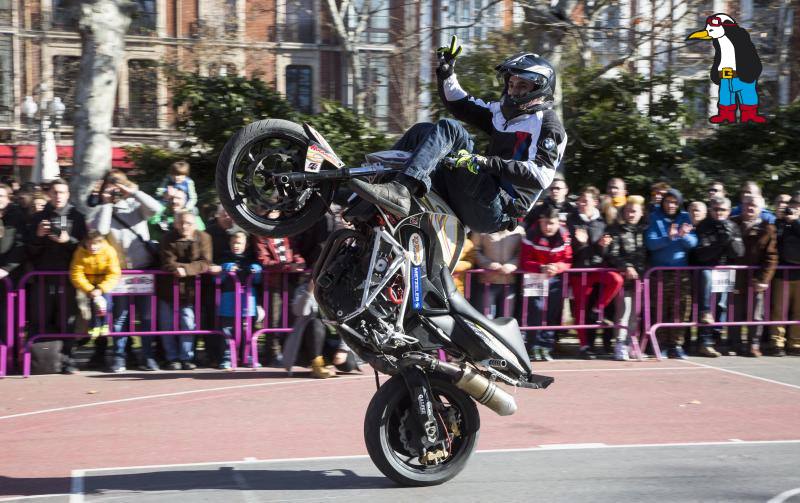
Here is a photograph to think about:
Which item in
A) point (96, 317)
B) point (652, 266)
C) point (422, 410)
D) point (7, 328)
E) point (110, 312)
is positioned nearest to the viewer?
point (422, 410)

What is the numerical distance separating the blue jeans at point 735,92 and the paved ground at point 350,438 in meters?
6.46

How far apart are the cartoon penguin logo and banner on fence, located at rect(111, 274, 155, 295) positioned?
8940 millimetres

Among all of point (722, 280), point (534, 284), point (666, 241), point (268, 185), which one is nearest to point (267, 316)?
point (534, 284)

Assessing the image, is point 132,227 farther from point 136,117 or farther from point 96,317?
point 136,117

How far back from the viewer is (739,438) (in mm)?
7016

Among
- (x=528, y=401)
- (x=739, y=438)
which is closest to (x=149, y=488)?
(x=528, y=401)

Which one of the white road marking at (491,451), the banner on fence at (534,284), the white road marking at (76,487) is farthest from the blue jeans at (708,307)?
the white road marking at (76,487)

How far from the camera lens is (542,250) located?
9859 mm

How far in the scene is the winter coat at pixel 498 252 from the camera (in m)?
9.86

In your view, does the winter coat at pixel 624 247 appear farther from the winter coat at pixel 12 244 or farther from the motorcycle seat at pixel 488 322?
the winter coat at pixel 12 244

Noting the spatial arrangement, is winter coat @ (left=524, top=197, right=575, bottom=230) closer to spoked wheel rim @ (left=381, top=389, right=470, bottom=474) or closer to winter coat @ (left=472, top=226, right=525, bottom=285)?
winter coat @ (left=472, top=226, right=525, bottom=285)

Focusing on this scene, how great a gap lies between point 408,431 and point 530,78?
2.08 metres

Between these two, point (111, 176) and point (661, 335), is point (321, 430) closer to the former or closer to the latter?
point (111, 176)

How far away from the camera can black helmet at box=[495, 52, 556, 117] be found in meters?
5.19
